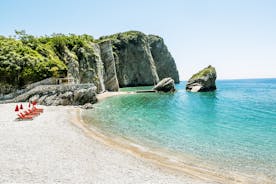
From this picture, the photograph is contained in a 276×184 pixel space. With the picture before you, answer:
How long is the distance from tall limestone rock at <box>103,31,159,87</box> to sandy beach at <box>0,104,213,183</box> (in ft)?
314

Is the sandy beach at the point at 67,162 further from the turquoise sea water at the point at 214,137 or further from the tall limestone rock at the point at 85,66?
the tall limestone rock at the point at 85,66

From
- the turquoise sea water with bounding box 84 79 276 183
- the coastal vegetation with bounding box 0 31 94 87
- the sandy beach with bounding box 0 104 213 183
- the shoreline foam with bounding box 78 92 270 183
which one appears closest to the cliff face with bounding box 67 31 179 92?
the coastal vegetation with bounding box 0 31 94 87

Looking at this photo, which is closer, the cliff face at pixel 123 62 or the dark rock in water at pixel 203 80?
the cliff face at pixel 123 62

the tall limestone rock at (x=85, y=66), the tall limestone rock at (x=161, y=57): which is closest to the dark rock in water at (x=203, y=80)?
the tall limestone rock at (x=85, y=66)

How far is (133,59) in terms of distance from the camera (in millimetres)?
120062

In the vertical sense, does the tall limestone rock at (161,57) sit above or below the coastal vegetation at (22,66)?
above

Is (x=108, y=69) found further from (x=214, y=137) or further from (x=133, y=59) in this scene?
(x=214, y=137)

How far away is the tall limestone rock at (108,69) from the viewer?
246 feet

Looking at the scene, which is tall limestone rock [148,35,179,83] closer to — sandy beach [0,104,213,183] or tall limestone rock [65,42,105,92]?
tall limestone rock [65,42,105,92]

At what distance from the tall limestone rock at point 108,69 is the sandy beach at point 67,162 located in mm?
56212

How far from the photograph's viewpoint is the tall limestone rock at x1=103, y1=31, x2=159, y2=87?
11456cm

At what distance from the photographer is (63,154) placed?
13664mm

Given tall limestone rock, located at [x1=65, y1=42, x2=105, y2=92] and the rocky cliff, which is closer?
tall limestone rock, located at [x1=65, y1=42, x2=105, y2=92]

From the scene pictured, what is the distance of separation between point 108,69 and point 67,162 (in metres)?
65.5
